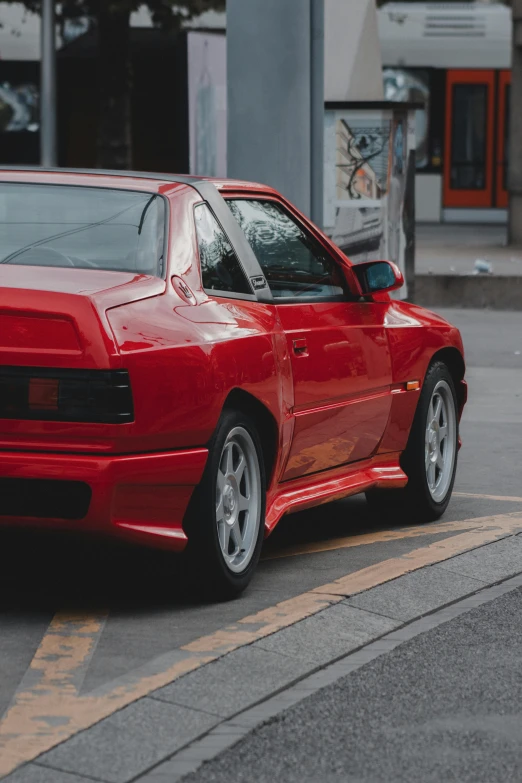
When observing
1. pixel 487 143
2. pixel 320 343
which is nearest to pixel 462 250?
pixel 487 143

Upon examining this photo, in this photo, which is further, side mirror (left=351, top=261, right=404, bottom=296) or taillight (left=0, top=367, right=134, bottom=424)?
side mirror (left=351, top=261, right=404, bottom=296)

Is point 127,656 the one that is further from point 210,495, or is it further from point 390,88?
point 390,88

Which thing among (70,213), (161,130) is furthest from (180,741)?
(161,130)

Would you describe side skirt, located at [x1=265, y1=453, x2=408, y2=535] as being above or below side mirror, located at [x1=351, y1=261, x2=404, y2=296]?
below

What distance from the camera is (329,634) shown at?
5285 millimetres

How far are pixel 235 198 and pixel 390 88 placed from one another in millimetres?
27048

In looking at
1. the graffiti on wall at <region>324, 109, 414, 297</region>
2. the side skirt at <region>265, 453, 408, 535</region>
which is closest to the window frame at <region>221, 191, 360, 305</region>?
the side skirt at <region>265, 453, 408, 535</region>

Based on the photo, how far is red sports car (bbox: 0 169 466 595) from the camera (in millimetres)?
→ 5078

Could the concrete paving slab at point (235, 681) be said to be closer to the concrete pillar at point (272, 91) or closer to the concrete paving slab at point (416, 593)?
the concrete paving slab at point (416, 593)

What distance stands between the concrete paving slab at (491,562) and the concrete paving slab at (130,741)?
2.12 metres

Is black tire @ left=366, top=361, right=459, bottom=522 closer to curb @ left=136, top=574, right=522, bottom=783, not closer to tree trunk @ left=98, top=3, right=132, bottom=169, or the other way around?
curb @ left=136, top=574, right=522, bottom=783

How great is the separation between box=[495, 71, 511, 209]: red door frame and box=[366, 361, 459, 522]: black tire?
26.1 metres

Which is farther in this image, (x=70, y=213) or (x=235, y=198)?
(x=235, y=198)

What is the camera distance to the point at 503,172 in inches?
1309
